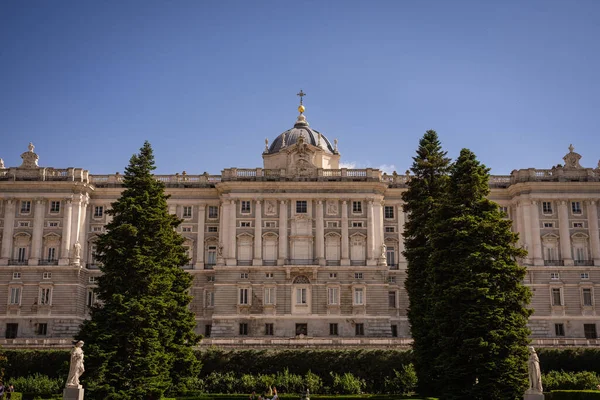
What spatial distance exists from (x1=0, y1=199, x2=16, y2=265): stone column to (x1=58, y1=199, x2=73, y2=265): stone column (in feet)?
17.4

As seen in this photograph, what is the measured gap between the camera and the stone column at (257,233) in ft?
258

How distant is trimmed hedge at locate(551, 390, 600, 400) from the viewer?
42.7 meters

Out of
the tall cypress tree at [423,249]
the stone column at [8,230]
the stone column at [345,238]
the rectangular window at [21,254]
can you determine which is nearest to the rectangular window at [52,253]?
the rectangular window at [21,254]

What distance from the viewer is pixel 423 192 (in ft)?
178

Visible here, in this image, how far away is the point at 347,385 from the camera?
5622cm

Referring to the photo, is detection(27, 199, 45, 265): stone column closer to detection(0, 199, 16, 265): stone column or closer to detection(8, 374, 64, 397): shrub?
detection(0, 199, 16, 265): stone column

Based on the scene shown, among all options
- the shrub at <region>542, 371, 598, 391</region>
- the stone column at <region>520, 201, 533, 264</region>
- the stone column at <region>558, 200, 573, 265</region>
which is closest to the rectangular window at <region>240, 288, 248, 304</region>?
the stone column at <region>520, 201, 533, 264</region>

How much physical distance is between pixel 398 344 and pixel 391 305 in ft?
43.5

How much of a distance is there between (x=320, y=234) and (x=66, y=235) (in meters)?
26.1

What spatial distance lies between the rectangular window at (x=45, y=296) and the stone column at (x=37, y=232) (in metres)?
3.06

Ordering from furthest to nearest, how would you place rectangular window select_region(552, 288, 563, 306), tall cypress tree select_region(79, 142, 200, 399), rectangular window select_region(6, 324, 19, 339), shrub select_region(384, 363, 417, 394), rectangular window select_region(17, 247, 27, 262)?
rectangular window select_region(17, 247, 27, 262)
rectangular window select_region(552, 288, 563, 306)
rectangular window select_region(6, 324, 19, 339)
shrub select_region(384, 363, 417, 394)
tall cypress tree select_region(79, 142, 200, 399)

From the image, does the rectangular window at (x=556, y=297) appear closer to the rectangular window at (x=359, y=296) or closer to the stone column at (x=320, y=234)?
the rectangular window at (x=359, y=296)

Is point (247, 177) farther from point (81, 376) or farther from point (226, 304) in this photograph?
point (81, 376)

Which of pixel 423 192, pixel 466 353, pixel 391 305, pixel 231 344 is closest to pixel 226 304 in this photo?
pixel 231 344
